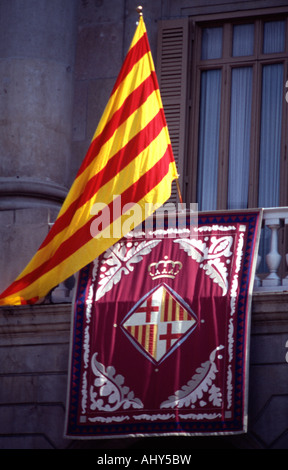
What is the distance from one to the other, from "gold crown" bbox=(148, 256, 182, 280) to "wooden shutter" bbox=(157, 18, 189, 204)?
2811 mm

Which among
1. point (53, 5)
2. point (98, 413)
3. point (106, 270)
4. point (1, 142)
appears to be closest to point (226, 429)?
point (98, 413)

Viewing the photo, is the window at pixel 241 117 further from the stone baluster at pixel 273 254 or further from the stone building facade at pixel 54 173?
the stone baluster at pixel 273 254

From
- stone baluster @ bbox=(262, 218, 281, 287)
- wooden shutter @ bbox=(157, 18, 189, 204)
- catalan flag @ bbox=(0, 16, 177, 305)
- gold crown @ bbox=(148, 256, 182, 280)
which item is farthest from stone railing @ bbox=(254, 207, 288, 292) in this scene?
wooden shutter @ bbox=(157, 18, 189, 204)

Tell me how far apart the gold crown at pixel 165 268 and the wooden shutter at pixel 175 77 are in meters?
2.81

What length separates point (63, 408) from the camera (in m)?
15.0

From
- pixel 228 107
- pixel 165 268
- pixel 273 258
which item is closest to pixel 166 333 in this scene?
pixel 165 268

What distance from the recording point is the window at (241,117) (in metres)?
17.6

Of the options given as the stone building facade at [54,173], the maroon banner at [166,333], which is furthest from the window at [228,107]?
the maroon banner at [166,333]

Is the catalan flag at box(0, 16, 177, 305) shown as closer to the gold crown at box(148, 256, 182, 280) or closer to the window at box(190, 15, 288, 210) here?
the gold crown at box(148, 256, 182, 280)

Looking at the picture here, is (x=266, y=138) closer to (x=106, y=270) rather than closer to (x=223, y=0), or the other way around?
(x=223, y=0)

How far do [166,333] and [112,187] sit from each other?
5.98 feet

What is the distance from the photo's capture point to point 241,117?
17.8 m

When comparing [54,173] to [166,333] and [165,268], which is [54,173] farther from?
[166,333]

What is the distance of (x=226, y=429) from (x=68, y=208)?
3119 millimetres
